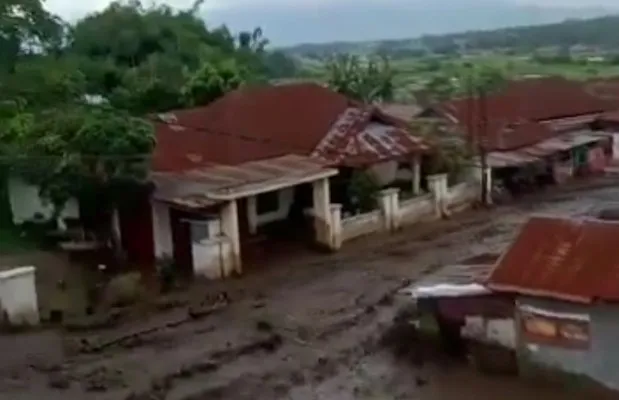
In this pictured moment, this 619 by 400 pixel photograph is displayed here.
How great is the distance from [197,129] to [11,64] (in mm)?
10724

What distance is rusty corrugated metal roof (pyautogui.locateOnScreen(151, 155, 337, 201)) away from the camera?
69.5 ft

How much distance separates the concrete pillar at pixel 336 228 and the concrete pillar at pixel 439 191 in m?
4.16

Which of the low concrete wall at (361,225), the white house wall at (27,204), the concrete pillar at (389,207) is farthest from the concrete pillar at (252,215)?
the white house wall at (27,204)

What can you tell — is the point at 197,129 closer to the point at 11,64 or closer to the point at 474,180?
the point at 474,180

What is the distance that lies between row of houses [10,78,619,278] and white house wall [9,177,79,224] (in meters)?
0.03

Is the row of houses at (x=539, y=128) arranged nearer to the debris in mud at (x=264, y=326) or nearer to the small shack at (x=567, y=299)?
the debris in mud at (x=264, y=326)

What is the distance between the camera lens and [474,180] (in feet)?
97.0

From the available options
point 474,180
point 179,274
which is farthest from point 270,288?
point 474,180

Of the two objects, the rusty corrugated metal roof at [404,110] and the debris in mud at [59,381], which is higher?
the rusty corrugated metal roof at [404,110]

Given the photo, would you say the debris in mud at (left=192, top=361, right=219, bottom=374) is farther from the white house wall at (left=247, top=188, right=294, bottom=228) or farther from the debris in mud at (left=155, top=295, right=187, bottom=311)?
the white house wall at (left=247, top=188, right=294, bottom=228)

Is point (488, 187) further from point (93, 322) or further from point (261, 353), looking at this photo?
point (93, 322)

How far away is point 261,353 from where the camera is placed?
53.9 feet

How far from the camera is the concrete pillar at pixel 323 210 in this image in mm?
23438

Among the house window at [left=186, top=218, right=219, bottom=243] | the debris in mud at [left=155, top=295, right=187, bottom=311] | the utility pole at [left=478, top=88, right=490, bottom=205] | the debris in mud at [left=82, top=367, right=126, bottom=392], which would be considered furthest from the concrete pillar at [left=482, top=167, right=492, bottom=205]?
the debris in mud at [left=82, top=367, right=126, bottom=392]
